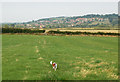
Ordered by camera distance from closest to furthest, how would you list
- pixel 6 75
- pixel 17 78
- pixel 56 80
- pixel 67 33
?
1. pixel 56 80
2. pixel 17 78
3. pixel 6 75
4. pixel 67 33

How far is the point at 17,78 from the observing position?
29.6ft

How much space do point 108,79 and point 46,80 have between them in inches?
131

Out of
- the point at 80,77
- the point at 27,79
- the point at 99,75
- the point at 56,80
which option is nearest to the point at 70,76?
the point at 80,77

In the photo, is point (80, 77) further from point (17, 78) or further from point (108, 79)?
point (17, 78)

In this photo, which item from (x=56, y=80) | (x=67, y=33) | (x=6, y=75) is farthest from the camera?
(x=67, y=33)

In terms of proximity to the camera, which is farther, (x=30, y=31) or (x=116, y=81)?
(x=30, y=31)

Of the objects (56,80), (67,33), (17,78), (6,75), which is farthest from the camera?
(67,33)

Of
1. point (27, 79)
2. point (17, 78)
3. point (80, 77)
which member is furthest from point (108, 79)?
point (17, 78)

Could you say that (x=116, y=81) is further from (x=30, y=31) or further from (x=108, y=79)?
(x=30, y=31)

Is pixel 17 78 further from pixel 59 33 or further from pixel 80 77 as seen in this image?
pixel 59 33

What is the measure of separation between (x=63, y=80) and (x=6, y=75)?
138 inches

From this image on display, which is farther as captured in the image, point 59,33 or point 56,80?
point 59,33

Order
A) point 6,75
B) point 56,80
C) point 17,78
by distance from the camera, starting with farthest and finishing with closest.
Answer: point 6,75
point 17,78
point 56,80

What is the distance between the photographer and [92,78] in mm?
9133
